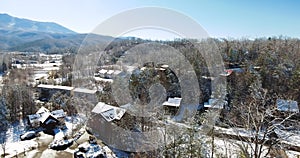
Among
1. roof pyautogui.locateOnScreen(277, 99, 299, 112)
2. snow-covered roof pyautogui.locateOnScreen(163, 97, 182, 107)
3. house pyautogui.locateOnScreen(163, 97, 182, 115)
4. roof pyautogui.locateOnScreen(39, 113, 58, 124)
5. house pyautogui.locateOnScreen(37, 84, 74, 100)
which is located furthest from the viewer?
house pyautogui.locateOnScreen(37, 84, 74, 100)

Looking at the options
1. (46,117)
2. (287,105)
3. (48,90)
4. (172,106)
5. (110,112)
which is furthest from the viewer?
(48,90)

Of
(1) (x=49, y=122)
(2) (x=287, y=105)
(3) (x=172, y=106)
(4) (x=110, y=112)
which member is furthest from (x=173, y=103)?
(1) (x=49, y=122)

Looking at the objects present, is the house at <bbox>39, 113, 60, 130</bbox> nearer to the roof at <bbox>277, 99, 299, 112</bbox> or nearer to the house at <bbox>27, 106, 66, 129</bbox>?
the house at <bbox>27, 106, 66, 129</bbox>

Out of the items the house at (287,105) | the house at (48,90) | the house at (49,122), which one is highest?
the house at (287,105)

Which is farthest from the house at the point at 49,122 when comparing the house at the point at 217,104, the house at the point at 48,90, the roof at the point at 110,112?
the house at the point at 217,104

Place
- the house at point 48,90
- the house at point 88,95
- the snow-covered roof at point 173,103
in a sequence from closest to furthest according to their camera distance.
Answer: the snow-covered roof at point 173,103
the house at point 88,95
the house at point 48,90

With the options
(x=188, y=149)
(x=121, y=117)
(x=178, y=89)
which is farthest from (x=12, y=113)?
(x=188, y=149)

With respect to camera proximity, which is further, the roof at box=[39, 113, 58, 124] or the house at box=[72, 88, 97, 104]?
the house at box=[72, 88, 97, 104]

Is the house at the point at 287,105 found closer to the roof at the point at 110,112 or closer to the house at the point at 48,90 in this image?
the roof at the point at 110,112

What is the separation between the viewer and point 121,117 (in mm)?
10648

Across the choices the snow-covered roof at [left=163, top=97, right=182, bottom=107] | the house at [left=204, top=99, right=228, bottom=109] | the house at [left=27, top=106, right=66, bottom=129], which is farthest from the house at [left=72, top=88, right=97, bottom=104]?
the house at [left=204, top=99, right=228, bottom=109]

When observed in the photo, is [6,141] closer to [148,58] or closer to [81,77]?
[81,77]

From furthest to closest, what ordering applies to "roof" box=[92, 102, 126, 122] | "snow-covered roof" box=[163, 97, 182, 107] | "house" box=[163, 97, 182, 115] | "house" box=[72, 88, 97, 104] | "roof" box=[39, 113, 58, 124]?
"house" box=[72, 88, 97, 104] < "snow-covered roof" box=[163, 97, 182, 107] < "house" box=[163, 97, 182, 115] < "roof" box=[39, 113, 58, 124] < "roof" box=[92, 102, 126, 122]

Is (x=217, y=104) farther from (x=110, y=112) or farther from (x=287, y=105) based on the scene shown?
(x=110, y=112)
